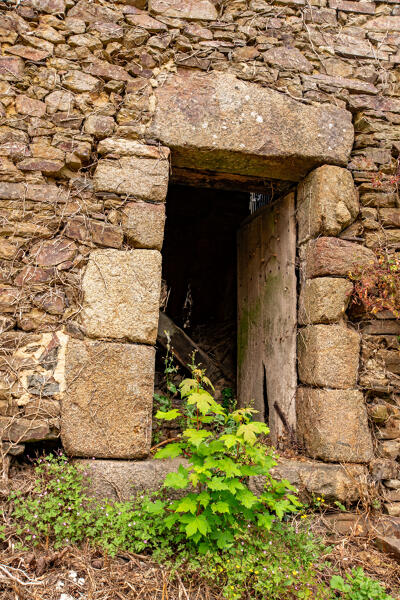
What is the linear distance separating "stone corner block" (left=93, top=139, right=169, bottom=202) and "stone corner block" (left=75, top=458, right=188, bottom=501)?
1512 mm

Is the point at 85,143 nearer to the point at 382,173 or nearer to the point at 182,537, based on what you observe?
Answer: the point at 382,173

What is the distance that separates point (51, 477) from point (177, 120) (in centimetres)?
215

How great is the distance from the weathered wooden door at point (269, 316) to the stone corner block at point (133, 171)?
107 cm

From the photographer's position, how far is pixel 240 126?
2854mm

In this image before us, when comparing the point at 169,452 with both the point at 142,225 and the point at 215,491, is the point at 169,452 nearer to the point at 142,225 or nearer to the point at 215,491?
the point at 215,491

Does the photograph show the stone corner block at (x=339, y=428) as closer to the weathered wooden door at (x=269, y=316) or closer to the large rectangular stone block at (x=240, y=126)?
the weathered wooden door at (x=269, y=316)

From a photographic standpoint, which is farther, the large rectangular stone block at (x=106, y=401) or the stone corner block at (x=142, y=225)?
the stone corner block at (x=142, y=225)

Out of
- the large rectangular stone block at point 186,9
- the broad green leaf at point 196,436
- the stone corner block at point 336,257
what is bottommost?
the broad green leaf at point 196,436

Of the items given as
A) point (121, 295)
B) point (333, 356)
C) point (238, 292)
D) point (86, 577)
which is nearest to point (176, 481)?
point (86, 577)

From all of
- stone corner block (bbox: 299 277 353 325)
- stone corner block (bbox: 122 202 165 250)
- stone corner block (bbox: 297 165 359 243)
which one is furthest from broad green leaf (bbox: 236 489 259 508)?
stone corner block (bbox: 297 165 359 243)

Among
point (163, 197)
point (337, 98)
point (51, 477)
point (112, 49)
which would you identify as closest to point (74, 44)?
point (112, 49)

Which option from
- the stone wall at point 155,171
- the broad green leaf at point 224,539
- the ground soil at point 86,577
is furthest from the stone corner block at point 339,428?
the broad green leaf at point 224,539

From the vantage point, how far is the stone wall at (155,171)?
100.0 inches

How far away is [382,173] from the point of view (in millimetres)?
3072
